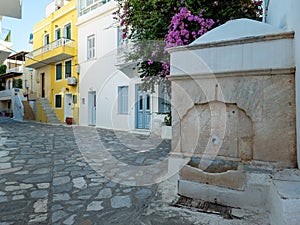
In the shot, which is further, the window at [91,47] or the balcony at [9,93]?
the balcony at [9,93]

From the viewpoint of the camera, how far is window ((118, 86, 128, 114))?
12.1 meters

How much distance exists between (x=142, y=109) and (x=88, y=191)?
317 inches

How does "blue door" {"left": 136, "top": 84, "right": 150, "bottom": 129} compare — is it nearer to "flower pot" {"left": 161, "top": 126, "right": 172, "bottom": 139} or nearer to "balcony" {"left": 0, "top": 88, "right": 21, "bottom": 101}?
"flower pot" {"left": 161, "top": 126, "right": 172, "bottom": 139}

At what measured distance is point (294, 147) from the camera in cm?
258

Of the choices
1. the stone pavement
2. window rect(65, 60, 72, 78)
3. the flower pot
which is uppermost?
window rect(65, 60, 72, 78)

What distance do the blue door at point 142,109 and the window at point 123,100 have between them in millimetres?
893

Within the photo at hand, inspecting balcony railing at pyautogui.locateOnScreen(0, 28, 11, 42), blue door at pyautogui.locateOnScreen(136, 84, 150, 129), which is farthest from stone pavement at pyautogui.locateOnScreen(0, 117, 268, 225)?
balcony railing at pyautogui.locateOnScreen(0, 28, 11, 42)

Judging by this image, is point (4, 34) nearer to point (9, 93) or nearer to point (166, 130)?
point (166, 130)

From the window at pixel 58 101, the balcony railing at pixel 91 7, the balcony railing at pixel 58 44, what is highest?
the balcony railing at pixel 91 7

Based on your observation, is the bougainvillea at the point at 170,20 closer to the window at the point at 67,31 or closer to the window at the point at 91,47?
the window at the point at 91,47

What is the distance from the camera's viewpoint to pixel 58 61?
17484mm

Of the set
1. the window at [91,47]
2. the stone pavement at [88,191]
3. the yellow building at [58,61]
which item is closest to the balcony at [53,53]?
the yellow building at [58,61]

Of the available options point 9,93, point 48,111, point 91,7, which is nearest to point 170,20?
point 91,7

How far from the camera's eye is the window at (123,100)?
1208cm
